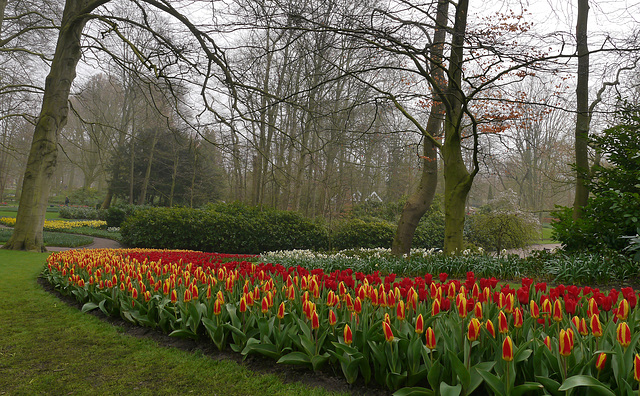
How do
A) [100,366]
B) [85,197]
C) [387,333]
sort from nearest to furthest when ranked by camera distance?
1. [387,333]
2. [100,366]
3. [85,197]

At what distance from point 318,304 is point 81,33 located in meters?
10.8

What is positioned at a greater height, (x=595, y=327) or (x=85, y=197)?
(x=85, y=197)

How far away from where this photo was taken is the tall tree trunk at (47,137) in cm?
977

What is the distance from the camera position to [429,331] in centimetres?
204

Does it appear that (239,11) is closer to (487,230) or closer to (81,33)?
(81,33)

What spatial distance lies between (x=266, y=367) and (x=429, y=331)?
4.42 feet

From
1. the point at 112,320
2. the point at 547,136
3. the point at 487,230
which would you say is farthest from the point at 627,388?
the point at 547,136

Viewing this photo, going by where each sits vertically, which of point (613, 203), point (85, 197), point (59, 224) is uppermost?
point (613, 203)

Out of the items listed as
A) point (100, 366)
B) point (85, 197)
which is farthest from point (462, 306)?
point (85, 197)

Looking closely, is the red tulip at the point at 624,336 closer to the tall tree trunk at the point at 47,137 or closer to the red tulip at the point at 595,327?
the red tulip at the point at 595,327

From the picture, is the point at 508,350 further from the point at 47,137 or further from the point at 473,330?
the point at 47,137

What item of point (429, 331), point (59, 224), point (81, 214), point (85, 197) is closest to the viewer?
point (429, 331)

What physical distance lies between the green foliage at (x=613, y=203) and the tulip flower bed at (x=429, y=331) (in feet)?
13.8

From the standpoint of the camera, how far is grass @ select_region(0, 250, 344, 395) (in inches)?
99.6
